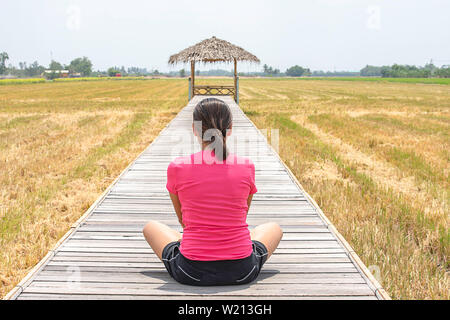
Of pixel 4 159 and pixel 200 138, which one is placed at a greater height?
pixel 200 138

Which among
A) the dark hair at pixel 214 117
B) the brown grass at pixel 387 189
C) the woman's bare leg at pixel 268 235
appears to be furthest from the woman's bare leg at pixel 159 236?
the brown grass at pixel 387 189

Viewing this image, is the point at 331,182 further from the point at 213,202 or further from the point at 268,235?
the point at 213,202

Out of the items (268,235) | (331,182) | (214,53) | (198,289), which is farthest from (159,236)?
(214,53)

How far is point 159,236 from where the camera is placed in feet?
8.11

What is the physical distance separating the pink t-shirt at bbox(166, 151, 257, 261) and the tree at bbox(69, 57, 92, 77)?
184471mm

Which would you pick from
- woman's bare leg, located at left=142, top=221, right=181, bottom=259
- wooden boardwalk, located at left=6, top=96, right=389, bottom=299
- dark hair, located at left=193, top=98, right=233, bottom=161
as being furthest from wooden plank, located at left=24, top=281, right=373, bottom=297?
dark hair, located at left=193, top=98, right=233, bottom=161

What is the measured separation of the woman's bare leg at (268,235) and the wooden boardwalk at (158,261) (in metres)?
0.20

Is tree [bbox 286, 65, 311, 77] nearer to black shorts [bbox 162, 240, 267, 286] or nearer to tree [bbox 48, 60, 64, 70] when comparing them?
tree [bbox 48, 60, 64, 70]

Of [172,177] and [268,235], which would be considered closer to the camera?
[172,177]

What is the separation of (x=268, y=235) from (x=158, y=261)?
0.87m

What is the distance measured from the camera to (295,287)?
2340mm
